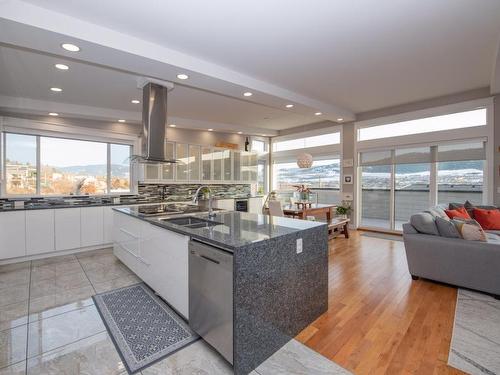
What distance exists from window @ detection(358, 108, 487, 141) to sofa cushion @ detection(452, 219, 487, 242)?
276cm

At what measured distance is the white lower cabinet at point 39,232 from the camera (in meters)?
4.09

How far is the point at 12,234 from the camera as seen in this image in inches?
156

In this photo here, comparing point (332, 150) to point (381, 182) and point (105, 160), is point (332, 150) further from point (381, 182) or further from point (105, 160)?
point (105, 160)

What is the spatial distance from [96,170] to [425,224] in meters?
5.94

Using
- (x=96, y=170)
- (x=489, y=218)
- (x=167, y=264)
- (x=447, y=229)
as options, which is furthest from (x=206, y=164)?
(x=489, y=218)

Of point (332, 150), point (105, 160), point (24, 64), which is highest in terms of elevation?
point (24, 64)

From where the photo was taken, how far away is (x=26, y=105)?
4258mm

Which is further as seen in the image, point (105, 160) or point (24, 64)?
point (105, 160)

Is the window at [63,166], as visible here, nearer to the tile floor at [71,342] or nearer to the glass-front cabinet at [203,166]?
the glass-front cabinet at [203,166]

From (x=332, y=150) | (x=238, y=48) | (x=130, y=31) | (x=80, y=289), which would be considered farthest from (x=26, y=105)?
(x=332, y=150)

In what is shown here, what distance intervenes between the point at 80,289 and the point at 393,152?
20.4ft

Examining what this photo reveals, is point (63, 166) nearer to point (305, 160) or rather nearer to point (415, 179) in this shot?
point (305, 160)

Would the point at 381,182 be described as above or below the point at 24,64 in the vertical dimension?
below

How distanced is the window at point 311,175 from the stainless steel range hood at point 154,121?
4834 millimetres
